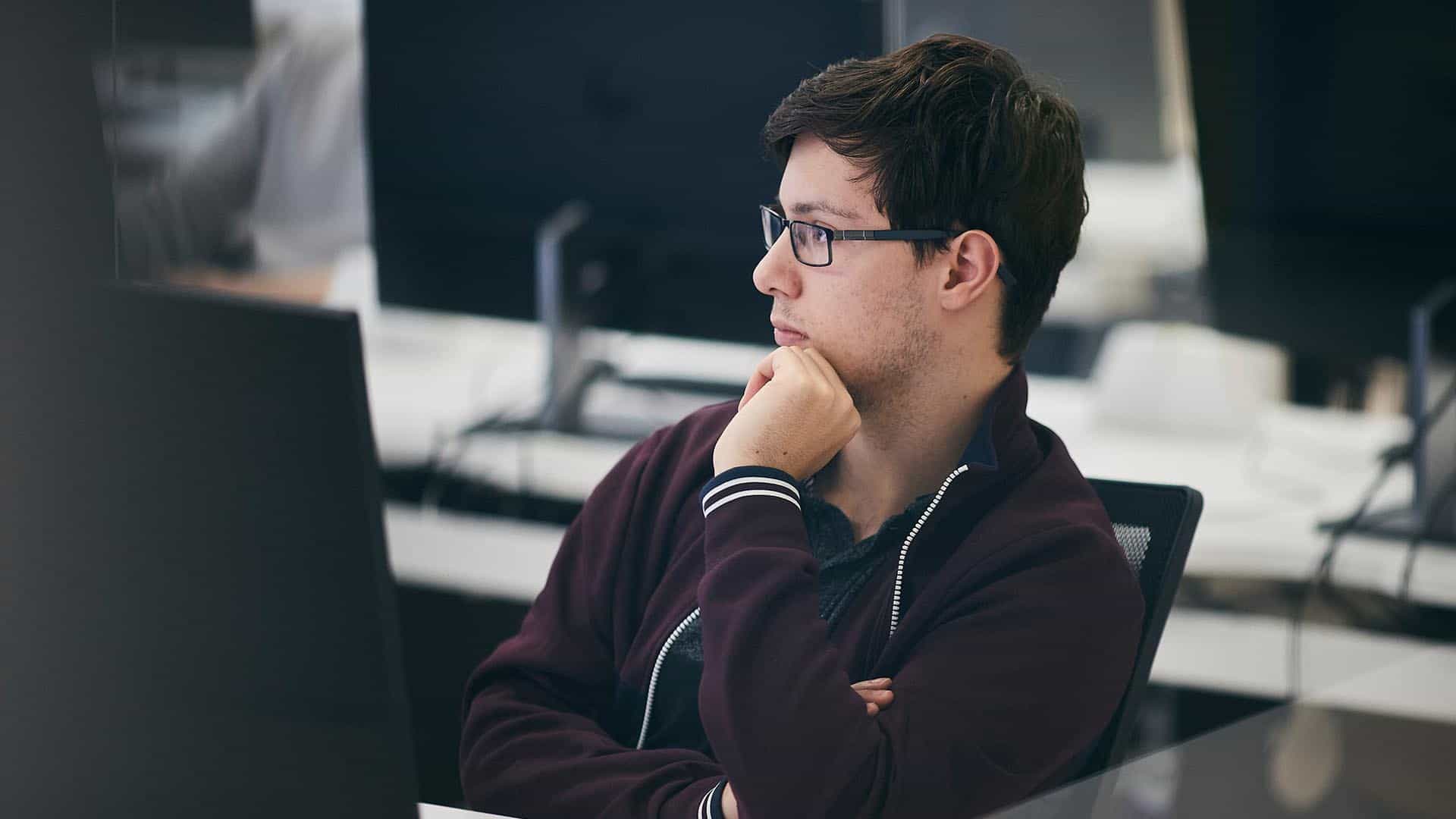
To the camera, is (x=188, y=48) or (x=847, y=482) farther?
(x=188, y=48)

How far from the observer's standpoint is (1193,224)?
2.88 m

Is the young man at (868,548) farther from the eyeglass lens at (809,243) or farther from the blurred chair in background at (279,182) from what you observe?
the blurred chair in background at (279,182)

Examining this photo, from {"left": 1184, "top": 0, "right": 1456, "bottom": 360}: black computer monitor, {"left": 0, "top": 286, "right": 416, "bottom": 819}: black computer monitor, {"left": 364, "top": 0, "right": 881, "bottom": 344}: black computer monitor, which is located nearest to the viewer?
{"left": 0, "top": 286, "right": 416, "bottom": 819}: black computer monitor

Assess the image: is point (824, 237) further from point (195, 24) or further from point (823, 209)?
point (195, 24)

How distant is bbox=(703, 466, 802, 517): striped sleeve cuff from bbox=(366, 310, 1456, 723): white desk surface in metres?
1.53

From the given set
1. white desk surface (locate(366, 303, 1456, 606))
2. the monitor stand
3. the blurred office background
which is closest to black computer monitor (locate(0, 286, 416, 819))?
the blurred office background

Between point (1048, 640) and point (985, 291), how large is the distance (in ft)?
0.92

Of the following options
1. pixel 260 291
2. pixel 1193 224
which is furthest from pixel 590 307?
pixel 1193 224

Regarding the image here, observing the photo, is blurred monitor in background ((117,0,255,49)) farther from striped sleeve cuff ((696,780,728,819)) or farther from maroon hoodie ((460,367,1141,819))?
striped sleeve cuff ((696,780,728,819))

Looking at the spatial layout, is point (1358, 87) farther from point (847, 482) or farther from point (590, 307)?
point (847, 482)

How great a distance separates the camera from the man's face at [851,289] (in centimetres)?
111

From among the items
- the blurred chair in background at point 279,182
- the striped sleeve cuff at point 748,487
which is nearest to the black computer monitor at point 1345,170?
the blurred chair in background at point 279,182

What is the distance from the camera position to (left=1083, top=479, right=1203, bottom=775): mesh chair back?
112 centimetres

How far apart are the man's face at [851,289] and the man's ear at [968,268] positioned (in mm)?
14
